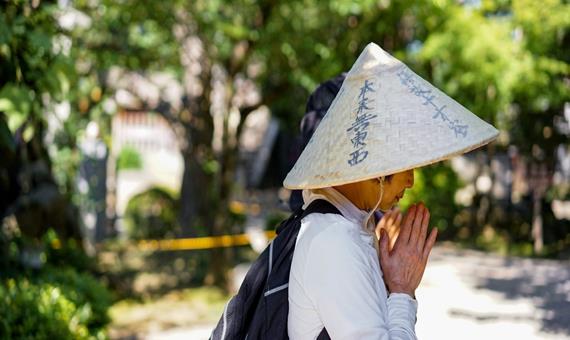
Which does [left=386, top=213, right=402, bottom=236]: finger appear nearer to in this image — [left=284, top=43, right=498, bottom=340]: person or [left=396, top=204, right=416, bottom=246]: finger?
[left=284, top=43, right=498, bottom=340]: person

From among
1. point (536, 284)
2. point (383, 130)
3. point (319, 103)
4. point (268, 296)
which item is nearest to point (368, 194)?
point (383, 130)

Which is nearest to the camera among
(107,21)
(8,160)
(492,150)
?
(8,160)

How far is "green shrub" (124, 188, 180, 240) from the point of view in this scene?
561 inches

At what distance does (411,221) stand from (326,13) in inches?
297

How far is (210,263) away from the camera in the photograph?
416 inches

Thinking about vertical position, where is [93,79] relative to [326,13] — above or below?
below

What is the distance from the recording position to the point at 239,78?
36.0 ft

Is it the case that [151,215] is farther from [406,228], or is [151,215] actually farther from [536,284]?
[406,228]

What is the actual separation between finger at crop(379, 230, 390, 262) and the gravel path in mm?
4856

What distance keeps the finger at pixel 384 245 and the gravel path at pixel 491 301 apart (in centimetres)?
486

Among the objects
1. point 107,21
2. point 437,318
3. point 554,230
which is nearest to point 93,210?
point 107,21

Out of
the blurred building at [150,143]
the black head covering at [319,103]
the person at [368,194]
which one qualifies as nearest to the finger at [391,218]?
the person at [368,194]

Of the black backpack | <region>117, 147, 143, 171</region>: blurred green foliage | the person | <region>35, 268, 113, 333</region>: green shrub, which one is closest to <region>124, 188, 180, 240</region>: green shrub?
<region>117, 147, 143, 171</region>: blurred green foliage

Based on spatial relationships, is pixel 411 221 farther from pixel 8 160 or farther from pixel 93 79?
pixel 93 79
